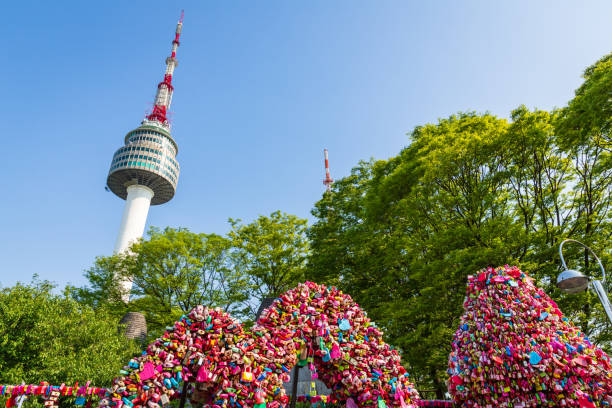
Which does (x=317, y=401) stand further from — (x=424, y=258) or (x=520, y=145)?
(x=520, y=145)

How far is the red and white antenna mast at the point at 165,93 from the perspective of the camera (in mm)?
71188

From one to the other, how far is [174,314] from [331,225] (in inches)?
435

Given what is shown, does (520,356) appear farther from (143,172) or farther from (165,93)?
(165,93)

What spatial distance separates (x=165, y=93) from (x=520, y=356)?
8255 centimetres

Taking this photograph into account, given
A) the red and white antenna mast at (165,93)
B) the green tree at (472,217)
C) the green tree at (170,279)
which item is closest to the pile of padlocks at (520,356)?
the green tree at (472,217)

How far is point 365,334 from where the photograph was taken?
487 centimetres

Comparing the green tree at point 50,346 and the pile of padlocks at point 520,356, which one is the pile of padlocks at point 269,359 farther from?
the green tree at point 50,346

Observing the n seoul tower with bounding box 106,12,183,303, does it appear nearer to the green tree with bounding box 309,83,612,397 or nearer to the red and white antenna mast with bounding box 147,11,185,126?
the red and white antenna mast with bounding box 147,11,185,126

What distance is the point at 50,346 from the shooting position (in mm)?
11953

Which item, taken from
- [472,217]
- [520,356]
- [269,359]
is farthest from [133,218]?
[520,356]

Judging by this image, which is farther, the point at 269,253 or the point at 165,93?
the point at 165,93

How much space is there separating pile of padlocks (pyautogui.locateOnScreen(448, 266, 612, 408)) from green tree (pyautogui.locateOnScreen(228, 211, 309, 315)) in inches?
674

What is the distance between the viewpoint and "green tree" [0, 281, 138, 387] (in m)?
11.1

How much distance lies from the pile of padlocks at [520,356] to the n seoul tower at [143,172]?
60.2 meters
